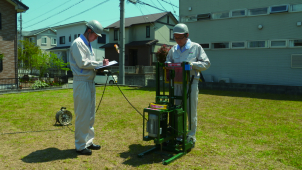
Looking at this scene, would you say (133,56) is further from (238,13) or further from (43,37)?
(43,37)

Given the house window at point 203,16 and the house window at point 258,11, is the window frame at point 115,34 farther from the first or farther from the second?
the house window at point 258,11

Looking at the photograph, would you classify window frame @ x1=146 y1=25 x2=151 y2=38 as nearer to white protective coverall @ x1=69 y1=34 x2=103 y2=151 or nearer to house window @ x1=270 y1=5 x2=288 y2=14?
house window @ x1=270 y1=5 x2=288 y2=14

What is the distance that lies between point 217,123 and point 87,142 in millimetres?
3252

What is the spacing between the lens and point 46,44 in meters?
40.5

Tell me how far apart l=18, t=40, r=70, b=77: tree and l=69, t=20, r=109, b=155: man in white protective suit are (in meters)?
15.9

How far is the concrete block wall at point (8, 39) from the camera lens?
1520 cm

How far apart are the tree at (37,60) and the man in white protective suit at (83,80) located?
15894 millimetres

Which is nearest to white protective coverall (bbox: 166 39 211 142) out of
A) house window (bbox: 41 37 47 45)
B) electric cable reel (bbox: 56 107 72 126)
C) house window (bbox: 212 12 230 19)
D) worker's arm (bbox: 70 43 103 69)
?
worker's arm (bbox: 70 43 103 69)

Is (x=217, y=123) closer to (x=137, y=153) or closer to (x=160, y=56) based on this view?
(x=137, y=153)

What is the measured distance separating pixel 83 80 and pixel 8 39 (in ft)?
47.6

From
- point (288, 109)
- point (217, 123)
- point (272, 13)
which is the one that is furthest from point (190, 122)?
point (272, 13)

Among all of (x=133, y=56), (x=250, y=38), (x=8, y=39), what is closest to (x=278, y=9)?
(x=250, y=38)

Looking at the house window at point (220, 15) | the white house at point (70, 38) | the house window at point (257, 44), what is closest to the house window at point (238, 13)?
the house window at point (220, 15)

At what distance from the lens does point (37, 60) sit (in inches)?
772
